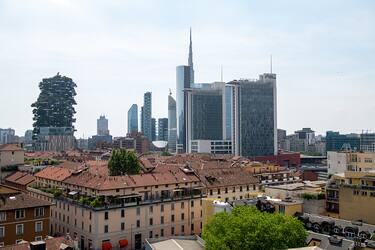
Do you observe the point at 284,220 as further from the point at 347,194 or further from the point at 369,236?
the point at 347,194

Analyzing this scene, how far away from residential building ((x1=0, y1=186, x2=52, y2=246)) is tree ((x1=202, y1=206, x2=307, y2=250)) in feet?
85.4

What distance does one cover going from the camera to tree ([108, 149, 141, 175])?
317 feet

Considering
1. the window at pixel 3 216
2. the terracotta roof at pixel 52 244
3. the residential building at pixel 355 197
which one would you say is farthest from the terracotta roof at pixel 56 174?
the residential building at pixel 355 197

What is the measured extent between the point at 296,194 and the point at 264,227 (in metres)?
23.6

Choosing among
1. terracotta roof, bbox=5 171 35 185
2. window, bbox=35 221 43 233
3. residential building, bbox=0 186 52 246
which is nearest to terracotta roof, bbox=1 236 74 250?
residential building, bbox=0 186 52 246

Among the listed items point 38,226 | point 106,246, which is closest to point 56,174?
point 106,246

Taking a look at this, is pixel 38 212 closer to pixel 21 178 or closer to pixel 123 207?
pixel 123 207

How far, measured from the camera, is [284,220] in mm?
50969

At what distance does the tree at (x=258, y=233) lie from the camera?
4809 cm

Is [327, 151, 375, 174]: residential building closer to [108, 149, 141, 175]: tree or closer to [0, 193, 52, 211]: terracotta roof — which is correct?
[108, 149, 141, 175]: tree

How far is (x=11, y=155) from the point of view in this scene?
11475 centimetres

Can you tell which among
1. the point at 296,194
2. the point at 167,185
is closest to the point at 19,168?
the point at 167,185

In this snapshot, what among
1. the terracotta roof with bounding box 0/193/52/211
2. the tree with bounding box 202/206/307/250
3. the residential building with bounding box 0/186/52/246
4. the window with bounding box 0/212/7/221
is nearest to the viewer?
the tree with bounding box 202/206/307/250

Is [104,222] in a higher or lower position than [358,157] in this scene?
lower
